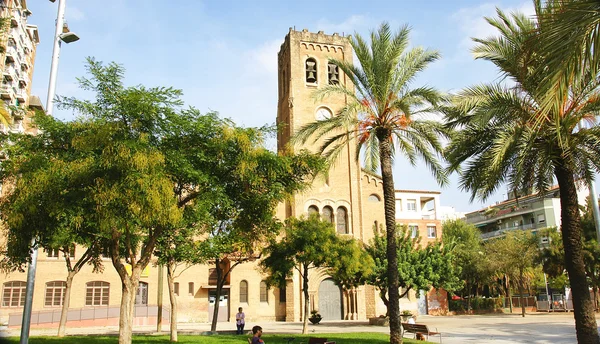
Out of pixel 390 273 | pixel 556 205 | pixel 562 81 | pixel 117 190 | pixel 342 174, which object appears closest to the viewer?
pixel 562 81

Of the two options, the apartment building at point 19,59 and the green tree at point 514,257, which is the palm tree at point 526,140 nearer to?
the green tree at point 514,257

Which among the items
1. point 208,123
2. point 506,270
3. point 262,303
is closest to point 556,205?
point 506,270

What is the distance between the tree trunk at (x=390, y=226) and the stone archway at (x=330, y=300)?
21.0 meters

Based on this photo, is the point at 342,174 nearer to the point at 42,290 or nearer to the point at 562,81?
the point at 42,290

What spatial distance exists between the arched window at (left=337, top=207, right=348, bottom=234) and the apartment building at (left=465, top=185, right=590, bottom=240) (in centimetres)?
2607

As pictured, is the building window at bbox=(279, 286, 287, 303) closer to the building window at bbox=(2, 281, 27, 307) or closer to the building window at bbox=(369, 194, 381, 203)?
the building window at bbox=(369, 194, 381, 203)

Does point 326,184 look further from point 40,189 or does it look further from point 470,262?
point 40,189

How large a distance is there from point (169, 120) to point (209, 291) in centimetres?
2652

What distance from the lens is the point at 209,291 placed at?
121ft

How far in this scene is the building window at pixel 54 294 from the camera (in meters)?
33.2

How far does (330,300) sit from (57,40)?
27525 mm

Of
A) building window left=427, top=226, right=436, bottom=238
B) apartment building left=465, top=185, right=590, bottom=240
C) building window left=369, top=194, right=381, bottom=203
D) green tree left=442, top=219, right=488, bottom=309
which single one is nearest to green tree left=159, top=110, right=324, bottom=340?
building window left=369, top=194, right=381, bottom=203

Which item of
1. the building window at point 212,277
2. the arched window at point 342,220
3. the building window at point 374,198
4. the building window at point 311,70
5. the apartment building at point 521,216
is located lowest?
the building window at point 212,277

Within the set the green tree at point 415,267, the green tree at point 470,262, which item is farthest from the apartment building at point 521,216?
the green tree at point 415,267
